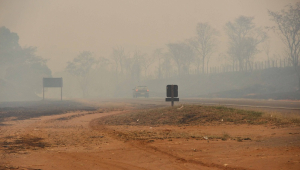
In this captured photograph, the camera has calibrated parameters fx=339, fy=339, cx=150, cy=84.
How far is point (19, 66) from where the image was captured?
88.7 meters

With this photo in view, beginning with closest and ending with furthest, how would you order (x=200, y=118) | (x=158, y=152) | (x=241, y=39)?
1. (x=158, y=152)
2. (x=200, y=118)
3. (x=241, y=39)

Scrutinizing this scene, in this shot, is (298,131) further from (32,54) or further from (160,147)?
(32,54)

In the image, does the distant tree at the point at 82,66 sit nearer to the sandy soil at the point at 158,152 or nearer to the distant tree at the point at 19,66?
the distant tree at the point at 19,66

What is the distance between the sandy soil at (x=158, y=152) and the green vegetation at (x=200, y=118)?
2.30 m

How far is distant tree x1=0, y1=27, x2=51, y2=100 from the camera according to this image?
286 ft

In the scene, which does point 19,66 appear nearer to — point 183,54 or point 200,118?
point 183,54

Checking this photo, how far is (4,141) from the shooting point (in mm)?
12430

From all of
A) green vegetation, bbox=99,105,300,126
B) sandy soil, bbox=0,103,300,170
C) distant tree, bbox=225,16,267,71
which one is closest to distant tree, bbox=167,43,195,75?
distant tree, bbox=225,16,267,71

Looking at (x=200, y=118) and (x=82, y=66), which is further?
(x=82, y=66)

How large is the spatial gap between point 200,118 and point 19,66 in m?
80.2

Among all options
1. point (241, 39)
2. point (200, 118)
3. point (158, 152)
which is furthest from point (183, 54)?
point (158, 152)

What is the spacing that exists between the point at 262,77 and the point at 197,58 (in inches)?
1706

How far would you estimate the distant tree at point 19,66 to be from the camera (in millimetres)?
87250

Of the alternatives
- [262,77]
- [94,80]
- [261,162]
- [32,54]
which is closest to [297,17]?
[262,77]
